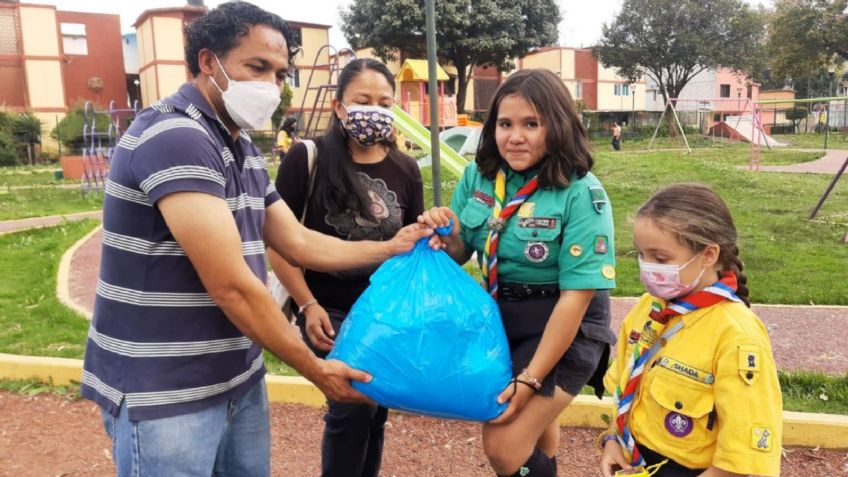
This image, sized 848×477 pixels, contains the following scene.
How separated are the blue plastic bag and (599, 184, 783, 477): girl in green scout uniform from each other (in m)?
0.44

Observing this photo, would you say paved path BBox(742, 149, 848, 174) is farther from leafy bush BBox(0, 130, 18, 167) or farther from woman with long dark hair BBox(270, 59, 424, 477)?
leafy bush BBox(0, 130, 18, 167)

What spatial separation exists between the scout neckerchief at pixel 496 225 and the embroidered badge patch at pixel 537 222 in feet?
0.17

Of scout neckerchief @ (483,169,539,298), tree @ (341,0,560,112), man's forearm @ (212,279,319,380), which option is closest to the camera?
man's forearm @ (212,279,319,380)

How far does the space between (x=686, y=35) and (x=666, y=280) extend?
3734 cm

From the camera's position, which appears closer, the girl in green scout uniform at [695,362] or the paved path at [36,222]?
the girl in green scout uniform at [695,362]

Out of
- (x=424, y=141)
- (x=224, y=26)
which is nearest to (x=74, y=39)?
(x=424, y=141)

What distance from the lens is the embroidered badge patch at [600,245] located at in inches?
82.4

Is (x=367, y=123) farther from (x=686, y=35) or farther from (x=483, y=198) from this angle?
(x=686, y=35)

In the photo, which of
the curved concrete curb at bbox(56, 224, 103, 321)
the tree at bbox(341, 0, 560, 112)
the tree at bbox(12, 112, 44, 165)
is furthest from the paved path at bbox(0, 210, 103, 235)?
the tree at bbox(341, 0, 560, 112)

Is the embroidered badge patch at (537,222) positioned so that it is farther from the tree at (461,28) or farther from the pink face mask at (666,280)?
the tree at (461,28)

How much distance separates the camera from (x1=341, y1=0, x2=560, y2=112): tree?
2895 centimetres

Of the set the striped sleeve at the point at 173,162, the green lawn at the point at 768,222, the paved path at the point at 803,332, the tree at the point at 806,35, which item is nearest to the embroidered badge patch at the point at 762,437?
the green lawn at the point at 768,222

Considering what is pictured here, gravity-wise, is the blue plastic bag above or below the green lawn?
above

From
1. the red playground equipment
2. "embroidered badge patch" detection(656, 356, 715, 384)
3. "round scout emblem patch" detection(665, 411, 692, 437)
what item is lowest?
"round scout emblem patch" detection(665, 411, 692, 437)
